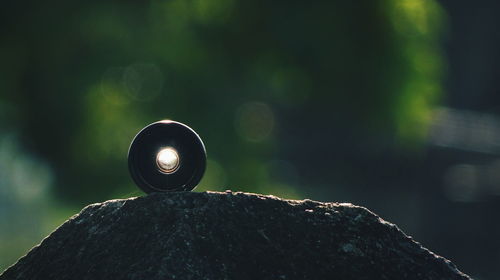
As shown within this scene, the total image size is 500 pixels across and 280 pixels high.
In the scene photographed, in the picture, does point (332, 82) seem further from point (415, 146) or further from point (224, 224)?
point (224, 224)

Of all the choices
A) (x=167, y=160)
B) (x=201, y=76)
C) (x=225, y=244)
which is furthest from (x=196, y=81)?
(x=225, y=244)

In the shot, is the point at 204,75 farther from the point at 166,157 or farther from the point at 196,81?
the point at 166,157

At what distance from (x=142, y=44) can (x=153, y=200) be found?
12085mm

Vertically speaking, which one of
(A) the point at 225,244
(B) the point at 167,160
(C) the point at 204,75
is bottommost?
(A) the point at 225,244

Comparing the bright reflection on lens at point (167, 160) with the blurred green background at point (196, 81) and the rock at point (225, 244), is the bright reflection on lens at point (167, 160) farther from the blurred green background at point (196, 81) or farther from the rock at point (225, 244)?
the blurred green background at point (196, 81)

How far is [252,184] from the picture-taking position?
15.9 meters

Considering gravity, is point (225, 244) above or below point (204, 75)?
below

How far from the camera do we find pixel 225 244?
3.87 m

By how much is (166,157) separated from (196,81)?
1179 cm

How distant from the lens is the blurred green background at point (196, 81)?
612 inches

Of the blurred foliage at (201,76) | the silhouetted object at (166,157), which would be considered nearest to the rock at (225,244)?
the silhouetted object at (166,157)

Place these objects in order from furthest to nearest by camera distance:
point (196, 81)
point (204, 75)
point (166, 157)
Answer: point (204, 75), point (196, 81), point (166, 157)

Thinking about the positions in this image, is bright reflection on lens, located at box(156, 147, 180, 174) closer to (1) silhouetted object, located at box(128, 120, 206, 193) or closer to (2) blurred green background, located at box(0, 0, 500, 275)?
(1) silhouetted object, located at box(128, 120, 206, 193)

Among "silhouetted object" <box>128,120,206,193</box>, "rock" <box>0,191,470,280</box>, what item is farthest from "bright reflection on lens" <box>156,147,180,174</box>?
"rock" <box>0,191,470,280</box>
